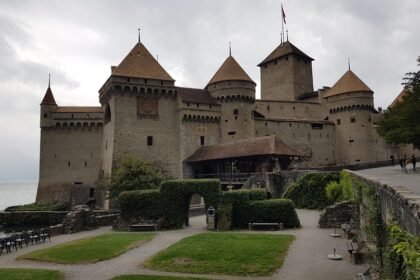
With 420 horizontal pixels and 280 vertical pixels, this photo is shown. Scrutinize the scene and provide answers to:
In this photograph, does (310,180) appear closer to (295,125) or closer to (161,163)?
(161,163)

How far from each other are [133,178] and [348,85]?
32.5 m

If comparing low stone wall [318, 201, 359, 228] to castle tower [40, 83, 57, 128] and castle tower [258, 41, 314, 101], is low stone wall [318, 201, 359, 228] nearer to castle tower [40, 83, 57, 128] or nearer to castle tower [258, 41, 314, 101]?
castle tower [40, 83, 57, 128]

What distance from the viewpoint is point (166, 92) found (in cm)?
4206

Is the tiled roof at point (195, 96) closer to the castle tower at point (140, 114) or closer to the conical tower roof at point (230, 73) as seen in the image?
the castle tower at point (140, 114)

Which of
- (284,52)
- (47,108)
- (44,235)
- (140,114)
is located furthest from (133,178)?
(284,52)

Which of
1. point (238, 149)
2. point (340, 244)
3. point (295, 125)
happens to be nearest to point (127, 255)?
point (340, 244)

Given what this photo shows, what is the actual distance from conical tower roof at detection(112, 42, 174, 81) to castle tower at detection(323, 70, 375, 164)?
77.9 ft

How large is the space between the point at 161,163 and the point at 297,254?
92.7ft

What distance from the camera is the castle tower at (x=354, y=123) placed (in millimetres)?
50531

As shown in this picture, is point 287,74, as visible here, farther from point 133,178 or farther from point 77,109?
point 133,178

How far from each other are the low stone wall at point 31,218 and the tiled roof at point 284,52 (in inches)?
1573

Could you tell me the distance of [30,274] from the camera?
1299 centimetres

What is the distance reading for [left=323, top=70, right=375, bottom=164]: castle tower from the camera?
50.5 meters

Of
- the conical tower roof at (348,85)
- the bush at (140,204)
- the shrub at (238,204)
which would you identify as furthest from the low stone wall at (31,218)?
the conical tower roof at (348,85)
